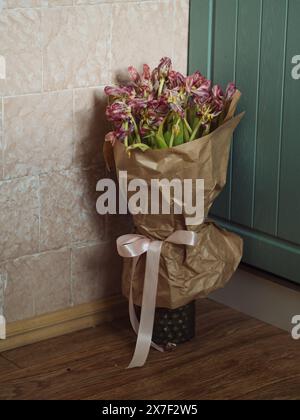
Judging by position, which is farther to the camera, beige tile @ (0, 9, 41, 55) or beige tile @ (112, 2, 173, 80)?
beige tile @ (112, 2, 173, 80)

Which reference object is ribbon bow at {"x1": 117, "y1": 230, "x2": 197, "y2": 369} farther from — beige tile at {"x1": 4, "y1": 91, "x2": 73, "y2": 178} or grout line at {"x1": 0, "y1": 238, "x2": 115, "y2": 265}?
beige tile at {"x1": 4, "y1": 91, "x2": 73, "y2": 178}

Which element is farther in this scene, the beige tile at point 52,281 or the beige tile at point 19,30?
the beige tile at point 52,281

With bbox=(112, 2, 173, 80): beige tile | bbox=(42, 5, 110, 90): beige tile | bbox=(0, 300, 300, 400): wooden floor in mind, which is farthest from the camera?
bbox=(112, 2, 173, 80): beige tile

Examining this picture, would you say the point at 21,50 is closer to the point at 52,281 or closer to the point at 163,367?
the point at 52,281

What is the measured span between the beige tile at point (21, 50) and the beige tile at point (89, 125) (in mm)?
130

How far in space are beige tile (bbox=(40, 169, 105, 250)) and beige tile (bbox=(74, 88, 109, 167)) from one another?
4 cm

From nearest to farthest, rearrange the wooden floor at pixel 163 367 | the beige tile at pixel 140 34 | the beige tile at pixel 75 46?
the wooden floor at pixel 163 367
the beige tile at pixel 75 46
the beige tile at pixel 140 34

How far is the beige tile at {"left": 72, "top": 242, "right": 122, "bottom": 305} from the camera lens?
7.15 ft

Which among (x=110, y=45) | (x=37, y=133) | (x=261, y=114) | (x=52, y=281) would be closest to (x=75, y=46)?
(x=110, y=45)

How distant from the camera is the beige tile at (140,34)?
209 centimetres

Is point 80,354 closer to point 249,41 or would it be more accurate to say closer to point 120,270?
point 120,270

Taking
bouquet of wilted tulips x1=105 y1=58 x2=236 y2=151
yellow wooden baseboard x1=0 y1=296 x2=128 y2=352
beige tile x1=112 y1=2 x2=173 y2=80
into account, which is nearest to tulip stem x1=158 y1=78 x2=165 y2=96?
bouquet of wilted tulips x1=105 y1=58 x2=236 y2=151

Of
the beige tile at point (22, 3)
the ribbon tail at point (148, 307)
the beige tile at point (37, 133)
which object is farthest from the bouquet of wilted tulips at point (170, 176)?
the beige tile at point (22, 3)

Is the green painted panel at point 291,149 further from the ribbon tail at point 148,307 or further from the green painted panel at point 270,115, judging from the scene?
the ribbon tail at point 148,307
